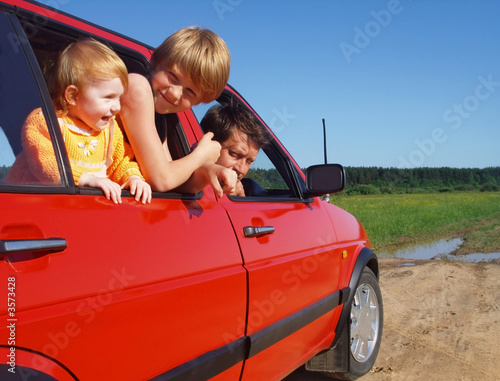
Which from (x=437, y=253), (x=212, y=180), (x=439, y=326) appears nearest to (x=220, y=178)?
(x=212, y=180)

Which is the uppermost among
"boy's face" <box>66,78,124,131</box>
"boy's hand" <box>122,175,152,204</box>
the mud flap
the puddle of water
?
"boy's face" <box>66,78,124,131</box>

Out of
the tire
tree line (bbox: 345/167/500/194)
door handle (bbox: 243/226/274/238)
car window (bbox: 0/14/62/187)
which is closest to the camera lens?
car window (bbox: 0/14/62/187)

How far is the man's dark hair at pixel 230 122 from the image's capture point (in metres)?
3.03

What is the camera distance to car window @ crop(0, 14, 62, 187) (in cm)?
152

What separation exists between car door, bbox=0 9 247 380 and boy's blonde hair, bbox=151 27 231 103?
39cm

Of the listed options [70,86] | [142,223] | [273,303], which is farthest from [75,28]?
[273,303]

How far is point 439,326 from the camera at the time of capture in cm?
516

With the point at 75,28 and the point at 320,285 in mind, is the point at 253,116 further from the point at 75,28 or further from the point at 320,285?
the point at 75,28

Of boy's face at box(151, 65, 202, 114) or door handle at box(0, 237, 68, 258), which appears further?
boy's face at box(151, 65, 202, 114)

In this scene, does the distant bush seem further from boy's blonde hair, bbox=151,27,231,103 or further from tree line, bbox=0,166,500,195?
boy's blonde hair, bbox=151,27,231,103

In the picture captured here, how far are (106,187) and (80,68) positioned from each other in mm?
402

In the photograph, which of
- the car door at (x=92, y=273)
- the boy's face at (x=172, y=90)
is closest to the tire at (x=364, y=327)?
the car door at (x=92, y=273)

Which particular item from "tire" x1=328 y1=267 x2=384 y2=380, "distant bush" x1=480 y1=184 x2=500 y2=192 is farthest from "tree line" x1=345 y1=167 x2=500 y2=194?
"tire" x1=328 y1=267 x2=384 y2=380

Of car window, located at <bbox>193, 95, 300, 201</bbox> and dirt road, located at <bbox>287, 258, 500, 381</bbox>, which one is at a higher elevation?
car window, located at <bbox>193, 95, 300, 201</bbox>
